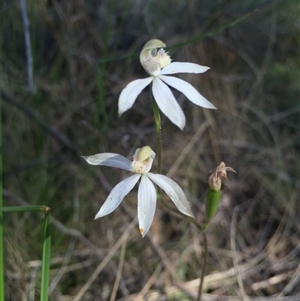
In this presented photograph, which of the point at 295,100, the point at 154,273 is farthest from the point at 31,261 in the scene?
the point at 295,100

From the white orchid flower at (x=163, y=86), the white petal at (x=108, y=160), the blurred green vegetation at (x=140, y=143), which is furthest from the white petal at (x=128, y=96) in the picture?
the blurred green vegetation at (x=140, y=143)

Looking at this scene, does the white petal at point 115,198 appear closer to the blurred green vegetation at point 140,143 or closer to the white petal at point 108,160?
the white petal at point 108,160

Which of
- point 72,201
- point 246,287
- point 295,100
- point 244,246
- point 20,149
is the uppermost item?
point 295,100

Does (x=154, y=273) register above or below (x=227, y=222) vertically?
below

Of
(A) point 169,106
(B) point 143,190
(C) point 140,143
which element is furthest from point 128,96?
(C) point 140,143

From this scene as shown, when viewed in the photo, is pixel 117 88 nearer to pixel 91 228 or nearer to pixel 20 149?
pixel 20 149

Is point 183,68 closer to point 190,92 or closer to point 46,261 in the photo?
point 190,92

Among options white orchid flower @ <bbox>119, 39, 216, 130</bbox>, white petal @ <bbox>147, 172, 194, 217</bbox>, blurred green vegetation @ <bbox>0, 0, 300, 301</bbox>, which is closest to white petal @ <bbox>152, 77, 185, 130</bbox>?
white orchid flower @ <bbox>119, 39, 216, 130</bbox>
